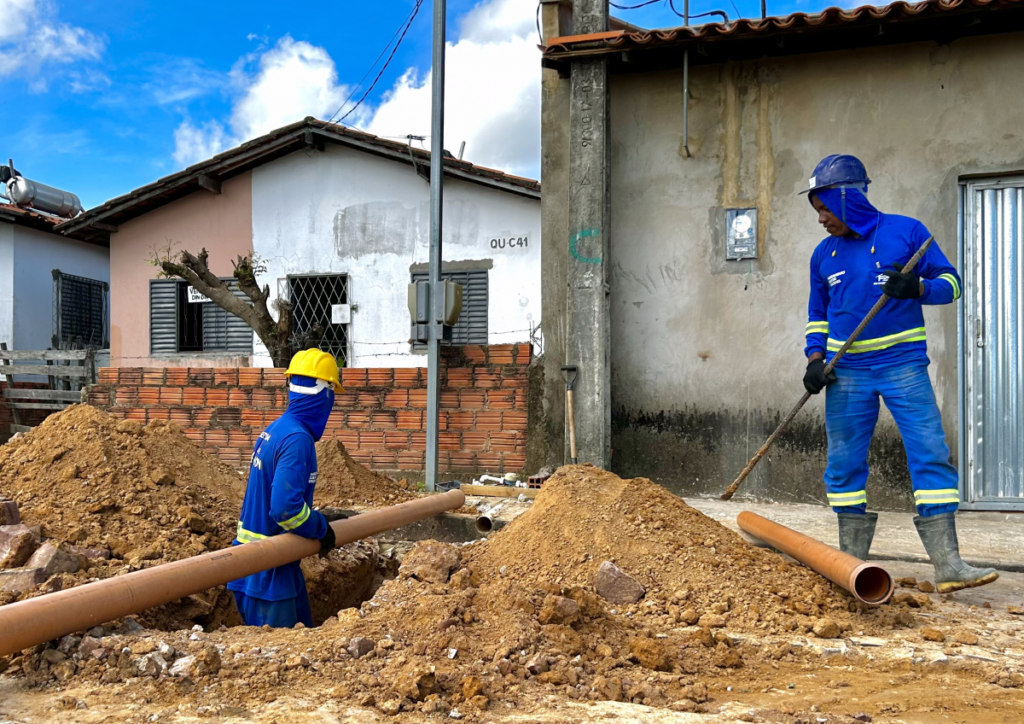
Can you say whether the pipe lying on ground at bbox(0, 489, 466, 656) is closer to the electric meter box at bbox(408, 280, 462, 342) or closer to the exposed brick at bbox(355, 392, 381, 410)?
the electric meter box at bbox(408, 280, 462, 342)

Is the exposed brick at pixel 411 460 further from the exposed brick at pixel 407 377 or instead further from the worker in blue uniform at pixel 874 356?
the worker in blue uniform at pixel 874 356

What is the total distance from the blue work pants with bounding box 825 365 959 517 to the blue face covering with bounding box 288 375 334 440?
2.61m

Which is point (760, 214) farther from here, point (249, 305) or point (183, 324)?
point (183, 324)

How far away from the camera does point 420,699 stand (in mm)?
2498

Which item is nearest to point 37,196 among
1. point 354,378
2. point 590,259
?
point 354,378

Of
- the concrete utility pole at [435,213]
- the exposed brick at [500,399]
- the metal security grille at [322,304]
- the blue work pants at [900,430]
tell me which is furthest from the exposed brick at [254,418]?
the blue work pants at [900,430]

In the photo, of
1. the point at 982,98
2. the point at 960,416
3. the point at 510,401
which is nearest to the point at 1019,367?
the point at 960,416

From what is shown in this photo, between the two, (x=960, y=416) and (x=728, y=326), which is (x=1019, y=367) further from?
(x=728, y=326)

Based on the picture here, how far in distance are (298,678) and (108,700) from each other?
59 cm

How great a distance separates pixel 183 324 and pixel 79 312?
4436mm

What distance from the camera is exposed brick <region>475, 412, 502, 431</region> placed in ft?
25.3

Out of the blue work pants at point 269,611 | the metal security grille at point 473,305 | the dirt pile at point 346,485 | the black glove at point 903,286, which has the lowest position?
the blue work pants at point 269,611

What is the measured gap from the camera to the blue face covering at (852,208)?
159 inches

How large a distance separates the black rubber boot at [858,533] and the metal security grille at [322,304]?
28.4 feet
